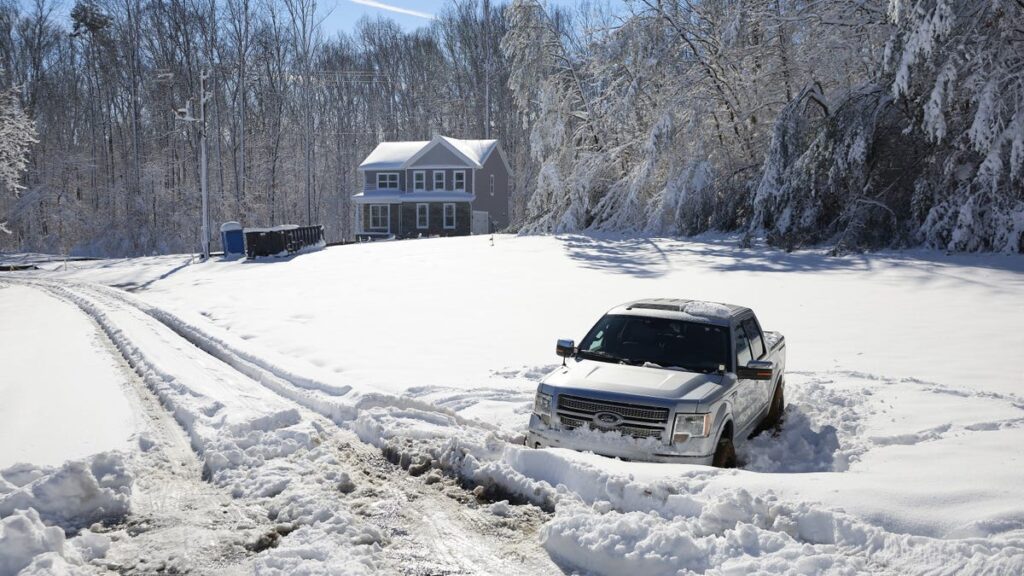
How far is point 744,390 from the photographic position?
7109 mm

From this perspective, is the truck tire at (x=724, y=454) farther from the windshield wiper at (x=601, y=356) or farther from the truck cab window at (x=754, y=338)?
the truck cab window at (x=754, y=338)

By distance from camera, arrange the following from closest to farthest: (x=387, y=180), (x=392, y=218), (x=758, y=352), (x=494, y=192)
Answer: (x=758, y=352) < (x=392, y=218) < (x=387, y=180) < (x=494, y=192)

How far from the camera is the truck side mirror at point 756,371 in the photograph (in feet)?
22.3

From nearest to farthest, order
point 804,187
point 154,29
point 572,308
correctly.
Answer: point 572,308 < point 804,187 < point 154,29

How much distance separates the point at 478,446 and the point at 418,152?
151 feet

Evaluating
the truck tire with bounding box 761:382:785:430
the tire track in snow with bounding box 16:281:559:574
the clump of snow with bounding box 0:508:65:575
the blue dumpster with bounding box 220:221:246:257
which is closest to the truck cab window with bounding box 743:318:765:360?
the truck tire with bounding box 761:382:785:430

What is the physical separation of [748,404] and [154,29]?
56352 mm

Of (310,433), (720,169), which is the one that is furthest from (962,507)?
(720,169)

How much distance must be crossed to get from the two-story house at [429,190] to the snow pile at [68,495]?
4538cm

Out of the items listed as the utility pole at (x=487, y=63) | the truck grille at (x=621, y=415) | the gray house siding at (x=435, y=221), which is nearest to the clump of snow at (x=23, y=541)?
the truck grille at (x=621, y=415)

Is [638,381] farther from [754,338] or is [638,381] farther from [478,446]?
[754,338]

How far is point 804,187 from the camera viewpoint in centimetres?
2280

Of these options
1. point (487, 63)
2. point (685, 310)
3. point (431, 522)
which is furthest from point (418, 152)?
point (431, 522)

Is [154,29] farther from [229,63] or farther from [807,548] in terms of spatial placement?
[807,548]
